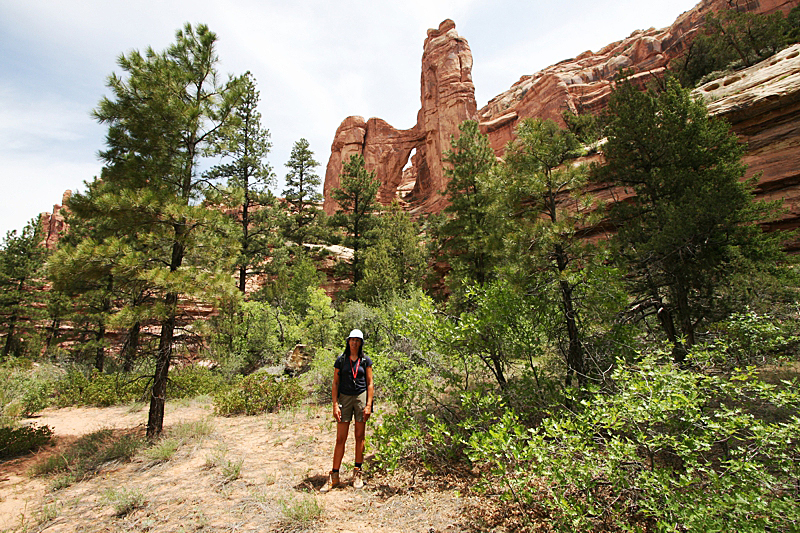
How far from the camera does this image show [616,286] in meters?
5.46

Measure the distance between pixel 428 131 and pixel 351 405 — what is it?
40720mm

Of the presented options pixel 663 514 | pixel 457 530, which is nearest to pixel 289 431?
pixel 457 530

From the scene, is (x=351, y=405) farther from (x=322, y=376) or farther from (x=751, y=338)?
(x=751, y=338)

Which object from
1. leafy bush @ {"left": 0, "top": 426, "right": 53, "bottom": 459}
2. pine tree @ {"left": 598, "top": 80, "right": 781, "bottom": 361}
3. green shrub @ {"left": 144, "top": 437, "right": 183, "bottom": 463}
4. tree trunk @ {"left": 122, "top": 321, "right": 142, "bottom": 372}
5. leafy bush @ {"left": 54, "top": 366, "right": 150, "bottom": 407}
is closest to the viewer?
green shrub @ {"left": 144, "top": 437, "right": 183, "bottom": 463}

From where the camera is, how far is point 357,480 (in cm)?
442

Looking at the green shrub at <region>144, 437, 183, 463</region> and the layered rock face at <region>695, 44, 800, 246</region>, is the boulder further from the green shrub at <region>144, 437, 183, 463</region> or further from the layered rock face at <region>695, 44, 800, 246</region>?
the layered rock face at <region>695, 44, 800, 246</region>

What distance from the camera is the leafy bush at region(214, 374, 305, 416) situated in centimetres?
865

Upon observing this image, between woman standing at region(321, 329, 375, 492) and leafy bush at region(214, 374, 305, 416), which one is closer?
woman standing at region(321, 329, 375, 492)

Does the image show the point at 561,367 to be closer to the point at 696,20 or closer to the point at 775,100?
the point at 775,100

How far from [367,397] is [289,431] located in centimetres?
337

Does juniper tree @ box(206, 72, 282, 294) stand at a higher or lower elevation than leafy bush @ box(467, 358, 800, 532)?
higher

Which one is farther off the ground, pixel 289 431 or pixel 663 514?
pixel 663 514

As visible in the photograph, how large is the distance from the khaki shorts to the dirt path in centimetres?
88

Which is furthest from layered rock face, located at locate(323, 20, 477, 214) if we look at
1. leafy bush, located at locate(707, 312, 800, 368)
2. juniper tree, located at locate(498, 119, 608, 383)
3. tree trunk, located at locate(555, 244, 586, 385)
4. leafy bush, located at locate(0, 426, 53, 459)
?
leafy bush, located at locate(0, 426, 53, 459)
